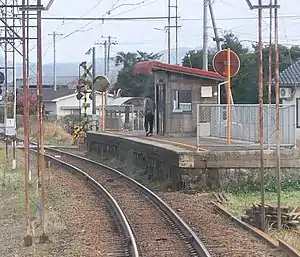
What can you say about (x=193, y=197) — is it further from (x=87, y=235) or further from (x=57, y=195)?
(x=87, y=235)

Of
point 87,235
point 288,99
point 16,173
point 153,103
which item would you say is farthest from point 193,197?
point 288,99

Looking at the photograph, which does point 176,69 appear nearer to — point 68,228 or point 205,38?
point 205,38

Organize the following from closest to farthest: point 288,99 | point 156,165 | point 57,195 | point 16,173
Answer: point 57,195 → point 156,165 → point 16,173 → point 288,99

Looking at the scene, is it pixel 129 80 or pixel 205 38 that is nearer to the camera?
pixel 205 38

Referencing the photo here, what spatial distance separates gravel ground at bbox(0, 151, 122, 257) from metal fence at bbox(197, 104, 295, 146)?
11.1 feet

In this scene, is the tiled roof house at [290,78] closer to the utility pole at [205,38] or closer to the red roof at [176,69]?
the utility pole at [205,38]

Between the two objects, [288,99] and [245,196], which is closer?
[245,196]

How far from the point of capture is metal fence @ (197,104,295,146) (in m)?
17.8

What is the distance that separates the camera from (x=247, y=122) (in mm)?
20000

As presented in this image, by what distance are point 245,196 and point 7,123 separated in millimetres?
10860

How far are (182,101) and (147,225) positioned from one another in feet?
44.4

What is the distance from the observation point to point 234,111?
2100 cm

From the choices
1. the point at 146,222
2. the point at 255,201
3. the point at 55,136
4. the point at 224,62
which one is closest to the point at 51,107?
the point at 55,136

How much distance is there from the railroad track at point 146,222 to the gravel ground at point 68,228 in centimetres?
30
